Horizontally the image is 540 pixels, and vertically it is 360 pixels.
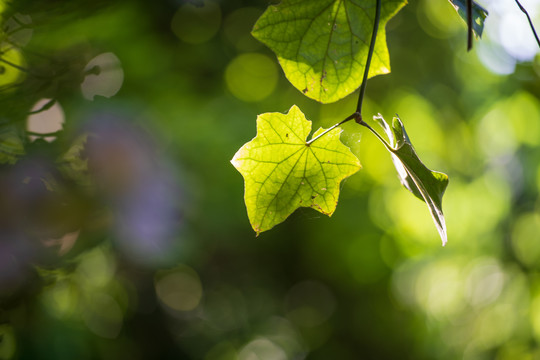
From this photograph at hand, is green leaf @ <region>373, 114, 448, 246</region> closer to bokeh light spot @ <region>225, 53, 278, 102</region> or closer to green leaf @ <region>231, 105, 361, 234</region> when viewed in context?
green leaf @ <region>231, 105, 361, 234</region>

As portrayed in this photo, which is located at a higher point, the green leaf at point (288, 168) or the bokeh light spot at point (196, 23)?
the green leaf at point (288, 168)

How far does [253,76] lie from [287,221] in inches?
44.7

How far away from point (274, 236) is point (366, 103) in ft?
4.21

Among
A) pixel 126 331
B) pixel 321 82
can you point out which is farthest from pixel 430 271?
pixel 321 82

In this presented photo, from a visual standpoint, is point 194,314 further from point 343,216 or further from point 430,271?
point 430,271

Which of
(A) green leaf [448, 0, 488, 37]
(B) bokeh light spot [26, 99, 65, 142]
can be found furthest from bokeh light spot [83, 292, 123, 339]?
(A) green leaf [448, 0, 488, 37]

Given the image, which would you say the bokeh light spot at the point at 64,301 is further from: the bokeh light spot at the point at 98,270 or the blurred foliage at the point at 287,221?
the bokeh light spot at the point at 98,270

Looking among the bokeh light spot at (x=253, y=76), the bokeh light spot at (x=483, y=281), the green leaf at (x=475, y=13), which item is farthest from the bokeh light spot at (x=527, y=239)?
the green leaf at (x=475, y=13)

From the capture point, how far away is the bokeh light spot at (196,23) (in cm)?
245

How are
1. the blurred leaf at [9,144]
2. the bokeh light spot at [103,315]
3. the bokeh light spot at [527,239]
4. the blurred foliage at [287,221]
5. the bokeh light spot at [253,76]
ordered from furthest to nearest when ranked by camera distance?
the bokeh light spot at [527,239] < the bokeh light spot at [253,76] < the bokeh light spot at [103,315] < the blurred foliage at [287,221] < the blurred leaf at [9,144]

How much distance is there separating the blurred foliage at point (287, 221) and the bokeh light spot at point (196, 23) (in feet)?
0.04

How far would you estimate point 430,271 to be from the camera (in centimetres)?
332

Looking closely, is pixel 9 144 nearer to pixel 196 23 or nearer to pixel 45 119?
pixel 45 119

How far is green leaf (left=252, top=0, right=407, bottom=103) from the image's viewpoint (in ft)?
1.47
